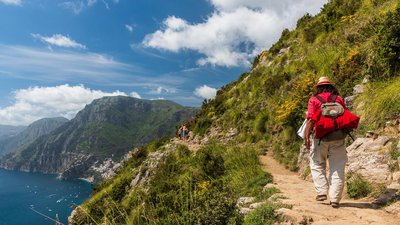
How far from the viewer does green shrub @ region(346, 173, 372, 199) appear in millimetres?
7166

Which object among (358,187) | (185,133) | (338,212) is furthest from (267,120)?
(338,212)

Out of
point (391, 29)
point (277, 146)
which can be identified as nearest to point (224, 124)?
point (277, 146)

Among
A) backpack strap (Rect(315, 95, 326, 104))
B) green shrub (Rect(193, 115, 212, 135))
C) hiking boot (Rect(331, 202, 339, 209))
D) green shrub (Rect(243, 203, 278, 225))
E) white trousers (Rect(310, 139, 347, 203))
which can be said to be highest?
green shrub (Rect(193, 115, 212, 135))

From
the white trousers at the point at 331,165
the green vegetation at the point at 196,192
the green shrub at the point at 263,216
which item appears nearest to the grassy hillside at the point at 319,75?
the green vegetation at the point at 196,192

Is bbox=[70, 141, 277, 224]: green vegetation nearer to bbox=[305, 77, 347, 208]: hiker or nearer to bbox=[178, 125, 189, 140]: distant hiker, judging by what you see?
bbox=[305, 77, 347, 208]: hiker

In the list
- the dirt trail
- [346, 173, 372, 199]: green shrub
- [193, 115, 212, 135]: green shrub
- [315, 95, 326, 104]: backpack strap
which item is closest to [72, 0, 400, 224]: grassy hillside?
[193, 115, 212, 135]: green shrub

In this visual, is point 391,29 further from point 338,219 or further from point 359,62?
point 338,219

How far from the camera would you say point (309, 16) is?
101ft

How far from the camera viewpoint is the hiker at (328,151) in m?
6.36

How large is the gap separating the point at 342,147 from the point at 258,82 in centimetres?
2084

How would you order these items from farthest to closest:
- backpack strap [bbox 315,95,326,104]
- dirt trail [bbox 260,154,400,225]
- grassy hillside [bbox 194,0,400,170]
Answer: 1. grassy hillside [bbox 194,0,400,170]
2. backpack strap [bbox 315,95,326,104]
3. dirt trail [bbox 260,154,400,225]

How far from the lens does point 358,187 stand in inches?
285

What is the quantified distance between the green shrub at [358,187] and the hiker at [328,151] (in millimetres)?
990

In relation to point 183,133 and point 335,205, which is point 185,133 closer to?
point 183,133
